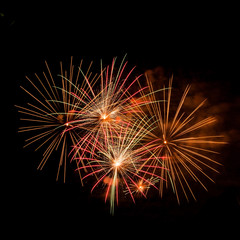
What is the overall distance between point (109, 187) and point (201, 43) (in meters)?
3.22

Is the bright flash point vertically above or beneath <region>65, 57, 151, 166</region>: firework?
beneath

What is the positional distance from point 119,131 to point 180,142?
3.76 feet

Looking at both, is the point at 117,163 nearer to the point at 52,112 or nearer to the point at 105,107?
the point at 105,107

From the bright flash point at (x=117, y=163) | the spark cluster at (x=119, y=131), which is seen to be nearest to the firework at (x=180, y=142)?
the spark cluster at (x=119, y=131)

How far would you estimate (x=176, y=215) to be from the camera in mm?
3057

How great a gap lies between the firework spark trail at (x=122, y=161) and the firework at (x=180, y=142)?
8.7 inches

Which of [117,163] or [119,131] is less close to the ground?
[119,131]

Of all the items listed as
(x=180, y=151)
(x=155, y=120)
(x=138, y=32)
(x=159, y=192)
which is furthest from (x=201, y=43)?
(x=159, y=192)

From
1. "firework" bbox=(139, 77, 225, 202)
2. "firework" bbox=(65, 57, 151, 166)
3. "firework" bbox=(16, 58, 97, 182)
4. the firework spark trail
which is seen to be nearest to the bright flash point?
the firework spark trail

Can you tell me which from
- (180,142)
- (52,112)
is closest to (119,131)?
(180,142)

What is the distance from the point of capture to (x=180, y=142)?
3.09 metres

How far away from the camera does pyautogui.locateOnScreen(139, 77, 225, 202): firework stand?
3057mm

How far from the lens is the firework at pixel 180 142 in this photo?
10.0 feet

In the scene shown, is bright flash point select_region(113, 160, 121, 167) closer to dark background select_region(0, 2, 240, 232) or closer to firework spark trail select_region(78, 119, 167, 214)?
firework spark trail select_region(78, 119, 167, 214)
